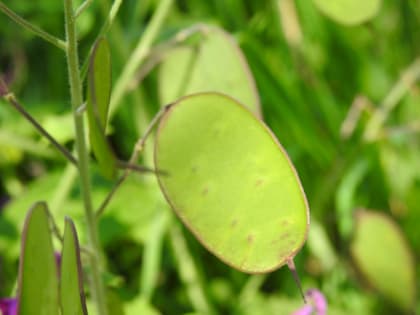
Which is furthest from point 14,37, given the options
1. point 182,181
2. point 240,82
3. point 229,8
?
point 182,181

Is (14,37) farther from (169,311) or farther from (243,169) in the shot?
(243,169)

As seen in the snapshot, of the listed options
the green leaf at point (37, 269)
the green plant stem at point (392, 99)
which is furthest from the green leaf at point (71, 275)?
the green plant stem at point (392, 99)

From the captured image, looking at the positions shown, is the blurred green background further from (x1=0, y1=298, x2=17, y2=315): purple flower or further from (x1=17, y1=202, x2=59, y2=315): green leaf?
(x1=17, y1=202, x2=59, y2=315): green leaf

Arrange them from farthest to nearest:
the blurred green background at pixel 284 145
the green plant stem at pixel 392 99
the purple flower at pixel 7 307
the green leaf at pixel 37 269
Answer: the green plant stem at pixel 392 99 < the blurred green background at pixel 284 145 < the purple flower at pixel 7 307 < the green leaf at pixel 37 269

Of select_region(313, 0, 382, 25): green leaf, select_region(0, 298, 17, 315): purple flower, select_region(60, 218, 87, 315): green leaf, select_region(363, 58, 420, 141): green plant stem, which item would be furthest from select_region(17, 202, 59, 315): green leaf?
select_region(363, 58, 420, 141): green plant stem

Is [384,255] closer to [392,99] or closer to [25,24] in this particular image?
[392,99]

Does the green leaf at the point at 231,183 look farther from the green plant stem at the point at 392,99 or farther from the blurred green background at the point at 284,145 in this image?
the green plant stem at the point at 392,99
